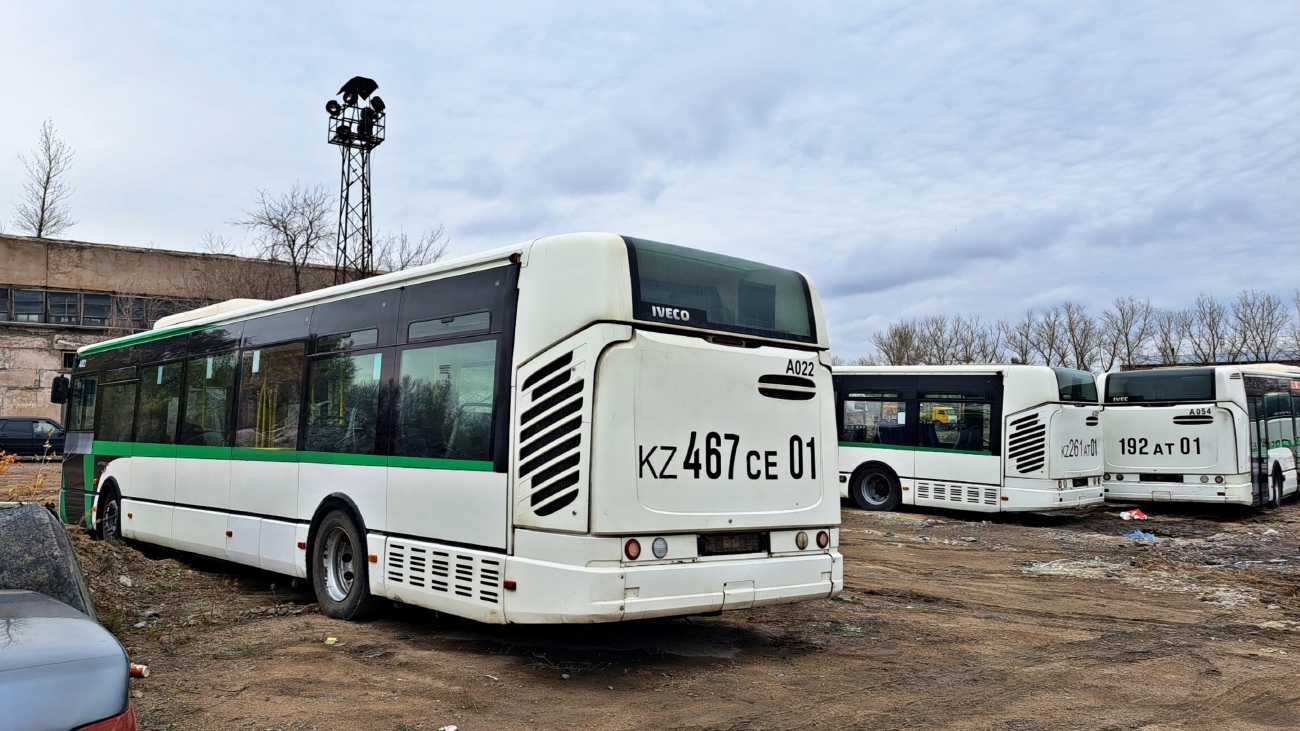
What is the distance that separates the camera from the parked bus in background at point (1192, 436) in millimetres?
18719

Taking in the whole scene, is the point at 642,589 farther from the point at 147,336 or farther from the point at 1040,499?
the point at 1040,499

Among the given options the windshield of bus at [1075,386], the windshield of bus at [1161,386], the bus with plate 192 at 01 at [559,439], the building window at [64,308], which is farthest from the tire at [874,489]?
the building window at [64,308]

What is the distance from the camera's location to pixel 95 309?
3819 cm

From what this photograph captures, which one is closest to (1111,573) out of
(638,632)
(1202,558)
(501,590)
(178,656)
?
(1202,558)

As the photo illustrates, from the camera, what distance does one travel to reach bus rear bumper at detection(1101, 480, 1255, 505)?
18516 mm

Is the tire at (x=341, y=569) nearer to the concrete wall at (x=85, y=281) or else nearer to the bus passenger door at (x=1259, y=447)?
the bus passenger door at (x=1259, y=447)

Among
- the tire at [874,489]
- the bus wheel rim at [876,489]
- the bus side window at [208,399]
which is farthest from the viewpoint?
the bus wheel rim at [876,489]

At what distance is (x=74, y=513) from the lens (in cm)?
1397

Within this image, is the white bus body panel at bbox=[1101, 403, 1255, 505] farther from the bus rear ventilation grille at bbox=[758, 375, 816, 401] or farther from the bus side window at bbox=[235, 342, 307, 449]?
the bus side window at bbox=[235, 342, 307, 449]

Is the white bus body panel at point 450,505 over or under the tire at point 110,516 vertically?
over

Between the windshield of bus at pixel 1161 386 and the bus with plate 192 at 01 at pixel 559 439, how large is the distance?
1451cm

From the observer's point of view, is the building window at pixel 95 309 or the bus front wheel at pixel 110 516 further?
the building window at pixel 95 309

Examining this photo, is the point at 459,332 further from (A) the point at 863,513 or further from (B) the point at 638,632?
(A) the point at 863,513

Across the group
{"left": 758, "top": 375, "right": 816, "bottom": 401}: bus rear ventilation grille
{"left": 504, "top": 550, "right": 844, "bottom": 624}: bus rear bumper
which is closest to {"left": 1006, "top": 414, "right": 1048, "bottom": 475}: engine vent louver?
{"left": 758, "top": 375, "right": 816, "bottom": 401}: bus rear ventilation grille
